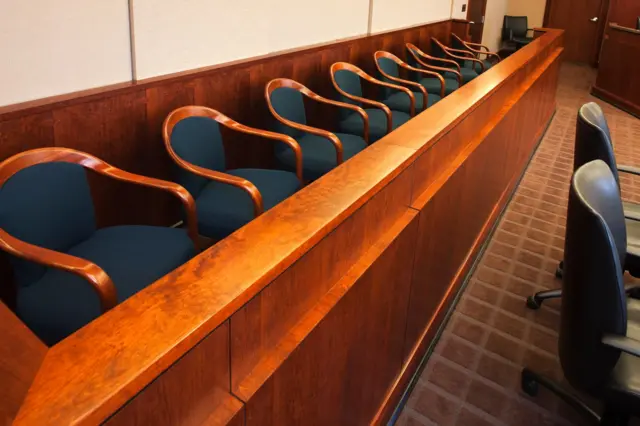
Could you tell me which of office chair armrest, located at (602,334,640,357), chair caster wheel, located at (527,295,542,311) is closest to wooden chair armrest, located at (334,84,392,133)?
chair caster wheel, located at (527,295,542,311)

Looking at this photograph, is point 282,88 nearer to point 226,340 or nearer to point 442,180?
point 442,180

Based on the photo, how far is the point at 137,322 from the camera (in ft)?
2.72

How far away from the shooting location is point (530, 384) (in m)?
2.02

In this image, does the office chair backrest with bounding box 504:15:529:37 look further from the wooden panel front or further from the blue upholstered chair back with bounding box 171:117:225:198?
the wooden panel front

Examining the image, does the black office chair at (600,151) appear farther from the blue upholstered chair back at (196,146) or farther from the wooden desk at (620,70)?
the wooden desk at (620,70)

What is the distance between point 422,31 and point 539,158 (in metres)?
1.59

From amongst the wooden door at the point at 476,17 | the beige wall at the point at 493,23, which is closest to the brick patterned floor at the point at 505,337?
the wooden door at the point at 476,17

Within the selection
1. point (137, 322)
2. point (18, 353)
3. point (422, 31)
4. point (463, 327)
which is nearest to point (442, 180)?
point (463, 327)

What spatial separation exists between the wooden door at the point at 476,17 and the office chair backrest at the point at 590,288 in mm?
6123

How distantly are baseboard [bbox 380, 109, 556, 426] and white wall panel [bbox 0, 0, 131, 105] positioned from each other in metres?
1.55

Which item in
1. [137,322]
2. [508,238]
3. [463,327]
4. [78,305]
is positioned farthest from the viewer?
[508,238]

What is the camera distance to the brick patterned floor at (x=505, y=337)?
1935mm

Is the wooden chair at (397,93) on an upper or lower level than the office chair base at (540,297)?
upper

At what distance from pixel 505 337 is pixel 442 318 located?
267mm
